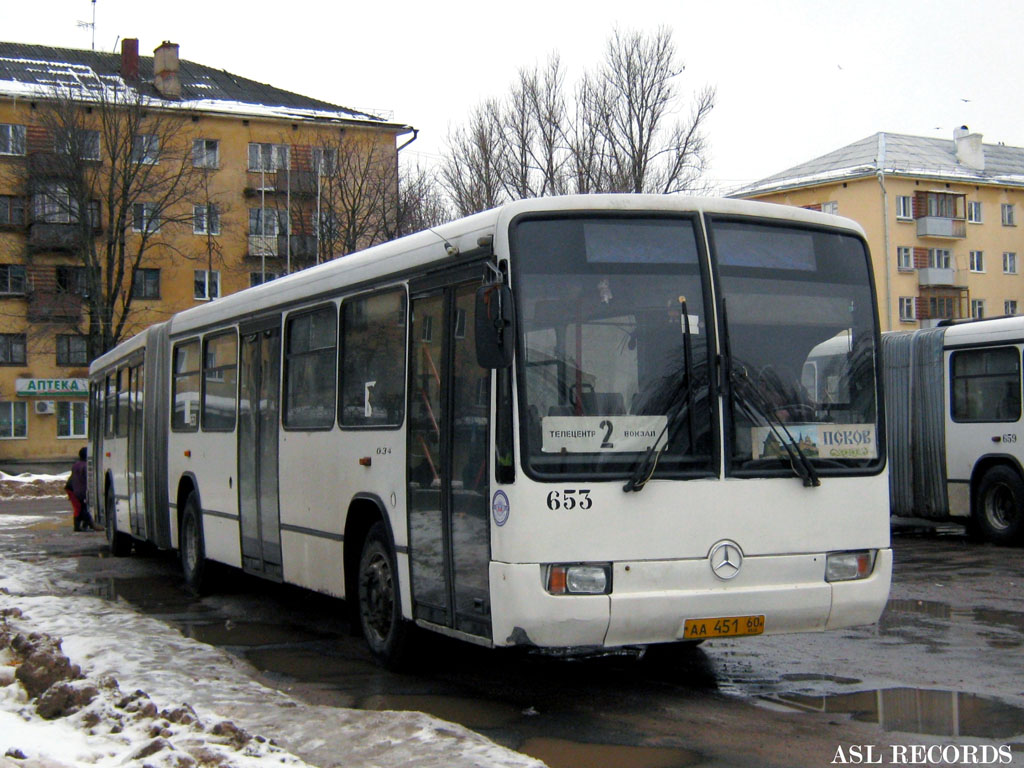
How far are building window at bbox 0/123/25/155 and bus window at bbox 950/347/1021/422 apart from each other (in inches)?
1761

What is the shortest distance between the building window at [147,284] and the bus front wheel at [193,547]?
144ft

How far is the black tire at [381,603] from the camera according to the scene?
28.5 ft

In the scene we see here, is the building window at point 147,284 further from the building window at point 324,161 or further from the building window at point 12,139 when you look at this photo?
the building window at point 324,161

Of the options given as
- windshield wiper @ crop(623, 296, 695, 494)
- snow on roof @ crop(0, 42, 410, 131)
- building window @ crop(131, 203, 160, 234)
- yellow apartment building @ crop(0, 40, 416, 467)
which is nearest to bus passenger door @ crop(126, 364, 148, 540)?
windshield wiper @ crop(623, 296, 695, 494)

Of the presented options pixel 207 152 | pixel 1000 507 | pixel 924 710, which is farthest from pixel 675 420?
pixel 207 152

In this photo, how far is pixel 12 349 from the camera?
54531mm

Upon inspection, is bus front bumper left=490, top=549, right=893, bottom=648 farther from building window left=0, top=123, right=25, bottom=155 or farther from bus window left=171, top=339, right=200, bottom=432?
building window left=0, top=123, right=25, bottom=155

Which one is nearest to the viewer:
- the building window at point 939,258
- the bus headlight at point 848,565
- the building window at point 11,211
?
the bus headlight at point 848,565

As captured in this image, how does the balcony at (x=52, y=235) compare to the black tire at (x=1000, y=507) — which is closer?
the black tire at (x=1000, y=507)

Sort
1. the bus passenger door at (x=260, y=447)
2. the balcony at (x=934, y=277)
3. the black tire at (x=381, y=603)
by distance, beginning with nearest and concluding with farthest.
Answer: the black tire at (x=381, y=603), the bus passenger door at (x=260, y=447), the balcony at (x=934, y=277)

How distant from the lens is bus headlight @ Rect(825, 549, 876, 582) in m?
7.53

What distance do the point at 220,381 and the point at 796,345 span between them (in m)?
7.07

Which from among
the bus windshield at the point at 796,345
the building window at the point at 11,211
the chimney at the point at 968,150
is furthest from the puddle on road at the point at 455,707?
the chimney at the point at 968,150

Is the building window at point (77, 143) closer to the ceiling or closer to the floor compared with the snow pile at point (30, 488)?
closer to the ceiling
